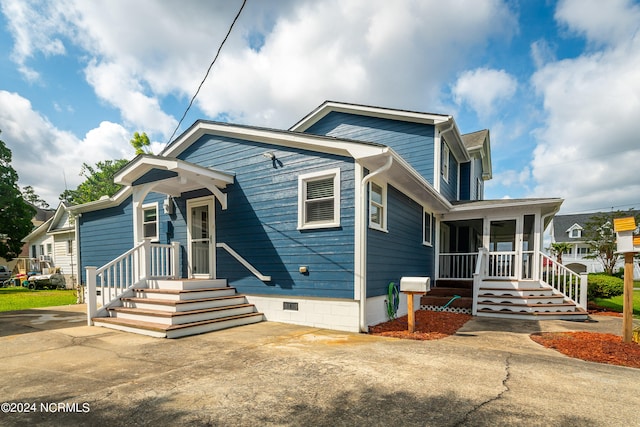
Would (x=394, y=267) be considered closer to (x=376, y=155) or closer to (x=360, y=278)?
(x=360, y=278)

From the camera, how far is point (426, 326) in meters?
6.89

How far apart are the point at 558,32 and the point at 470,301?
8.08 metres

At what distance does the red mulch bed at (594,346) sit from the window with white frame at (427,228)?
4321mm

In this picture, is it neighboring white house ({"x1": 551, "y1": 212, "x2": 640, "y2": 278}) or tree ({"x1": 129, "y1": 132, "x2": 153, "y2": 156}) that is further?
neighboring white house ({"x1": 551, "y1": 212, "x2": 640, "y2": 278})

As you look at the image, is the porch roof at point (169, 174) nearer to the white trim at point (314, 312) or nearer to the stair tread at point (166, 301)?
the stair tread at point (166, 301)

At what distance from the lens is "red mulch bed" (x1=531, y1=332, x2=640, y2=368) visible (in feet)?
14.9

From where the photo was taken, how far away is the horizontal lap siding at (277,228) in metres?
6.46

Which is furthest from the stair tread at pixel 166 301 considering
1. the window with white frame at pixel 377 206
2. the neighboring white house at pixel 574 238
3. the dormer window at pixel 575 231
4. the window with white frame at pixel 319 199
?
the dormer window at pixel 575 231

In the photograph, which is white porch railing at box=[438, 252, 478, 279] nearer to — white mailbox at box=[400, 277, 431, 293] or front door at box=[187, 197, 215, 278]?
white mailbox at box=[400, 277, 431, 293]

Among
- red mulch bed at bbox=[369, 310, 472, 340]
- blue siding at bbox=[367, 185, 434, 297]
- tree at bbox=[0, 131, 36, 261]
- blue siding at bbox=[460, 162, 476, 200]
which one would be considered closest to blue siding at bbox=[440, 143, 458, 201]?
blue siding at bbox=[460, 162, 476, 200]

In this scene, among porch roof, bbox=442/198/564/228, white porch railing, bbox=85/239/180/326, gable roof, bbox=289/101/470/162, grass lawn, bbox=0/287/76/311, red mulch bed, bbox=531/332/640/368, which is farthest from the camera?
grass lawn, bbox=0/287/76/311

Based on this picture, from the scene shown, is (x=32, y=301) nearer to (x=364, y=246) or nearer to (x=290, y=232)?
(x=290, y=232)

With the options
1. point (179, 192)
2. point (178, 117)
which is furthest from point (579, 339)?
point (178, 117)

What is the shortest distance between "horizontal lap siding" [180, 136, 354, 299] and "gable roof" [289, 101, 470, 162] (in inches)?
201
